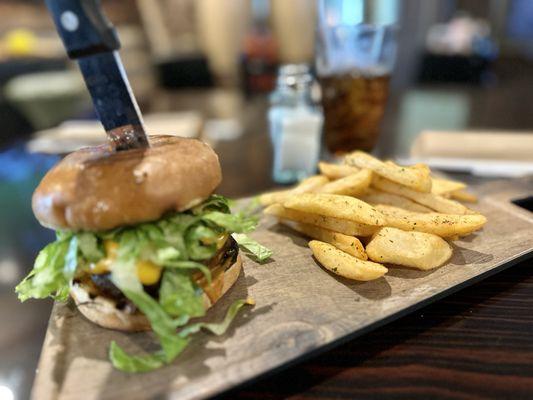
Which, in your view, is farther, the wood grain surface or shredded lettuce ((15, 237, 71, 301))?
shredded lettuce ((15, 237, 71, 301))

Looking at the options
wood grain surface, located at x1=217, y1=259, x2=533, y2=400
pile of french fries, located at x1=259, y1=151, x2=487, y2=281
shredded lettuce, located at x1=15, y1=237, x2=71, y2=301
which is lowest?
wood grain surface, located at x1=217, y1=259, x2=533, y2=400

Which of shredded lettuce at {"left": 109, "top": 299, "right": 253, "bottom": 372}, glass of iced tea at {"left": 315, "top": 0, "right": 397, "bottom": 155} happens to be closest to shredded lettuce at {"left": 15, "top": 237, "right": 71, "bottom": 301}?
shredded lettuce at {"left": 109, "top": 299, "right": 253, "bottom": 372}

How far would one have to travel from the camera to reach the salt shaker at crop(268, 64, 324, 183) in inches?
94.2

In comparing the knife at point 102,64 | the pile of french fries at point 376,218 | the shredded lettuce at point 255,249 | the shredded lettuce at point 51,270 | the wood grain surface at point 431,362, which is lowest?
the wood grain surface at point 431,362

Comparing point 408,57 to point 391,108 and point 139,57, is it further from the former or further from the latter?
point 139,57

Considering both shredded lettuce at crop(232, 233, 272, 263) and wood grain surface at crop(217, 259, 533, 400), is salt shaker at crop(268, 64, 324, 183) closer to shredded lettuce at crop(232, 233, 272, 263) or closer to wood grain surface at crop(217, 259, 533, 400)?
shredded lettuce at crop(232, 233, 272, 263)

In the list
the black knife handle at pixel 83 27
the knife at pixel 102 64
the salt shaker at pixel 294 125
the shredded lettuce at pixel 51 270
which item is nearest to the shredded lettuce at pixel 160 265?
the shredded lettuce at pixel 51 270

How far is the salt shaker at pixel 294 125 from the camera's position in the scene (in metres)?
2.39

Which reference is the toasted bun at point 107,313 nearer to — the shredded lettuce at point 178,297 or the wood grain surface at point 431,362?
the shredded lettuce at point 178,297

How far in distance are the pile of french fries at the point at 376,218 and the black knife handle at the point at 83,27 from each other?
870 mm

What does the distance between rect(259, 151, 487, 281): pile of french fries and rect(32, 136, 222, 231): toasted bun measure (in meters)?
0.51

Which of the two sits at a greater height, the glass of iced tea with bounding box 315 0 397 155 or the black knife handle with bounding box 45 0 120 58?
the black knife handle with bounding box 45 0 120 58

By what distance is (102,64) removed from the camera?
117 centimetres

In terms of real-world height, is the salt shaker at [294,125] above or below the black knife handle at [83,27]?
below
